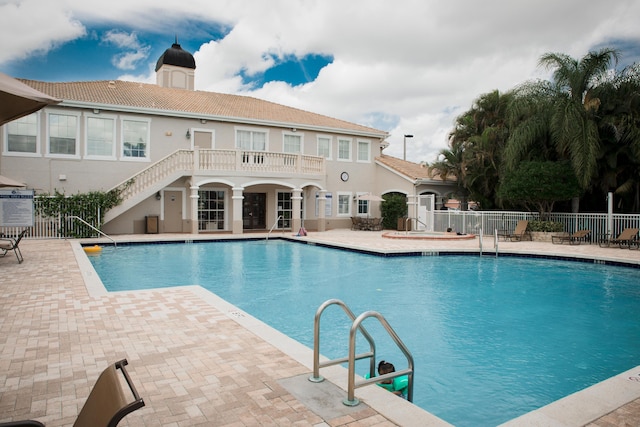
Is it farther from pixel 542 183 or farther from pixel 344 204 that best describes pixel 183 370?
pixel 344 204

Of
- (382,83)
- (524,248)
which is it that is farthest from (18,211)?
(382,83)

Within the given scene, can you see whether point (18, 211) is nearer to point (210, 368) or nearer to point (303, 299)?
point (303, 299)

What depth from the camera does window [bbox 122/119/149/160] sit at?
69.8ft

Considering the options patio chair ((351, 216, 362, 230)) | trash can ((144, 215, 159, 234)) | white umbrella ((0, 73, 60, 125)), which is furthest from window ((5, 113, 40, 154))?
white umbrella ((0, 73, 60, 125))

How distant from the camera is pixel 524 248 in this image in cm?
1720

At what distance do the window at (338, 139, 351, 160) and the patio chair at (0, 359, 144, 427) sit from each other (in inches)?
1010

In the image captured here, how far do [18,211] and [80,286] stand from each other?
6523mm

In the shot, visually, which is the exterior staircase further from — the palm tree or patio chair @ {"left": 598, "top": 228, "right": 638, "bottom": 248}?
patio chair @ {"left": 598, "top": 228, "right": 638, "bottom": 248}

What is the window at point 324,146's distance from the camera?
26844 mm

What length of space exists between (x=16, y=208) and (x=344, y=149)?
18.5m

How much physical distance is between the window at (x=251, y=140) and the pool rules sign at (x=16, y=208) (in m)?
11.9

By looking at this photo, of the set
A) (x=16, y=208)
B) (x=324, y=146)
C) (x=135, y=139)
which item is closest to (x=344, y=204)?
(x=324, y=146)

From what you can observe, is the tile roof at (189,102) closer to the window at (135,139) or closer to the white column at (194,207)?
the window at (135,139)

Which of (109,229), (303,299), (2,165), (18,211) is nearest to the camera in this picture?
(303,299)
